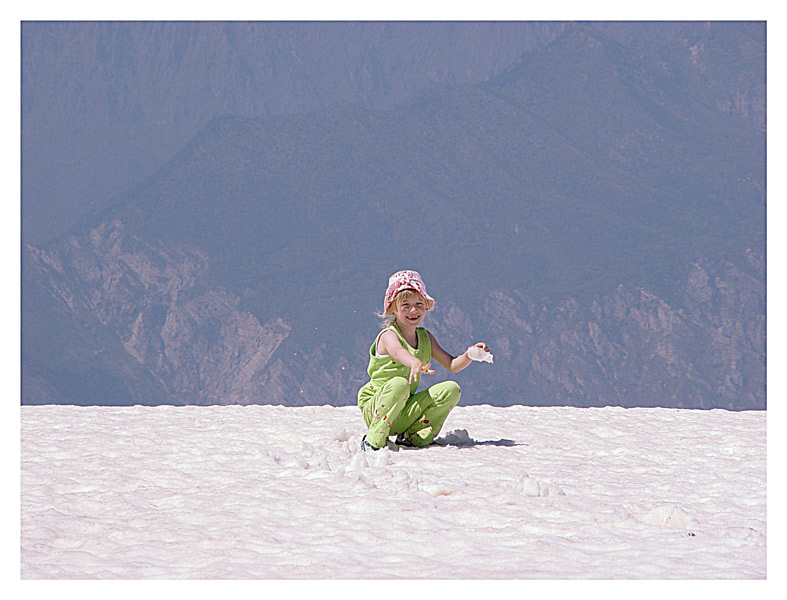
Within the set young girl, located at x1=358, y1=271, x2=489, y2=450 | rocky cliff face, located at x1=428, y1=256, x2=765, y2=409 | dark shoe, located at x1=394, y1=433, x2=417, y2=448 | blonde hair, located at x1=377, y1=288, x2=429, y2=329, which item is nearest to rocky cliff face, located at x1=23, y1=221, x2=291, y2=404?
rocky cliff face, located at x1=428, y1=256, x2=765, y2=409

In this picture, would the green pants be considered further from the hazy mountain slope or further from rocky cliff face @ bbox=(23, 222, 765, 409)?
the hazy mountain slope

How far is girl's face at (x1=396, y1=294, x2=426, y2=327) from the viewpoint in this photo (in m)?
5.96

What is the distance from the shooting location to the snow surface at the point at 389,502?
3.89 m

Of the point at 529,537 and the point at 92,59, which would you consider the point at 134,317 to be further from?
the point at 529,537

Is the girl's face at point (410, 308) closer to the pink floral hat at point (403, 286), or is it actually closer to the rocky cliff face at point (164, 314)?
the pink floral hat at point (403, 286)

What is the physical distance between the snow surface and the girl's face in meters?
0.80

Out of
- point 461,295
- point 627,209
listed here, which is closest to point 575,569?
point 461,295

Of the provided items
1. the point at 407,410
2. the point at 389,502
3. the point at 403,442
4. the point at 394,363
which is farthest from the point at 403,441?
the point at 389,502

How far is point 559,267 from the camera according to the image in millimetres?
96875

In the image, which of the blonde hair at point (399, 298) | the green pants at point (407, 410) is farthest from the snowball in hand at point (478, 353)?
the blonde hair at point (399, 298)

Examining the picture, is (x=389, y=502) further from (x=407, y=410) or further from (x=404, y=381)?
(x=407, y=410)

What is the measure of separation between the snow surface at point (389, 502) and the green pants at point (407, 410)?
136mm

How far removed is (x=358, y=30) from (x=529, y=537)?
119170 millimetres

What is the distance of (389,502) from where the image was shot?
4773 millimetres
